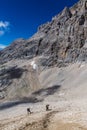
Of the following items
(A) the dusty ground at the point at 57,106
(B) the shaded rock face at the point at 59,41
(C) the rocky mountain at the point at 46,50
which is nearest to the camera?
(A) the dusty ground at the point at 57,106

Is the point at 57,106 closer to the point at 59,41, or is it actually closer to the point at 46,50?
the point at 59,41

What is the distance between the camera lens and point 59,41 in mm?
108875

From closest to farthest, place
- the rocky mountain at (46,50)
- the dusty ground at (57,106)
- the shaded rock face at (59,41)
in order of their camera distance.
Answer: the dusty ground at (57,106)
the rocky mountain at (46,50)
the shaded rock face at (59,41)

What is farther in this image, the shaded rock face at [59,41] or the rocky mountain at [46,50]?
the shaded rock face at [59,41]

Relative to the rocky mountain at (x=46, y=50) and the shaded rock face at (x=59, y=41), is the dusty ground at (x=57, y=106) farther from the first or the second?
the shaded rock face at (x=59, y=41)

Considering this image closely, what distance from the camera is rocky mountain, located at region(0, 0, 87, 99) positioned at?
92731 millimetres

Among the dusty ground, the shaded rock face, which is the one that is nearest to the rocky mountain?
the shaded rock face

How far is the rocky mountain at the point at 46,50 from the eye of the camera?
92.7 meters

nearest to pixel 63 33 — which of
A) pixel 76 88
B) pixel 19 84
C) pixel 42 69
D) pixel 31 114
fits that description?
pixel 42 69

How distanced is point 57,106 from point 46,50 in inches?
2260

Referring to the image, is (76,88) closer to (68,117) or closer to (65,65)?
(65,65)

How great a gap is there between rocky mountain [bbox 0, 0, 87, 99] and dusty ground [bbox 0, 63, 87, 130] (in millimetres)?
5474

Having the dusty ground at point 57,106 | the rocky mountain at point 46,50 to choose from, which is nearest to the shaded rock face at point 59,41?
the rocky mountain at point 46,50

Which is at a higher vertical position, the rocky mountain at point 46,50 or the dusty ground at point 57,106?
the rocky mountain at point 46,50
